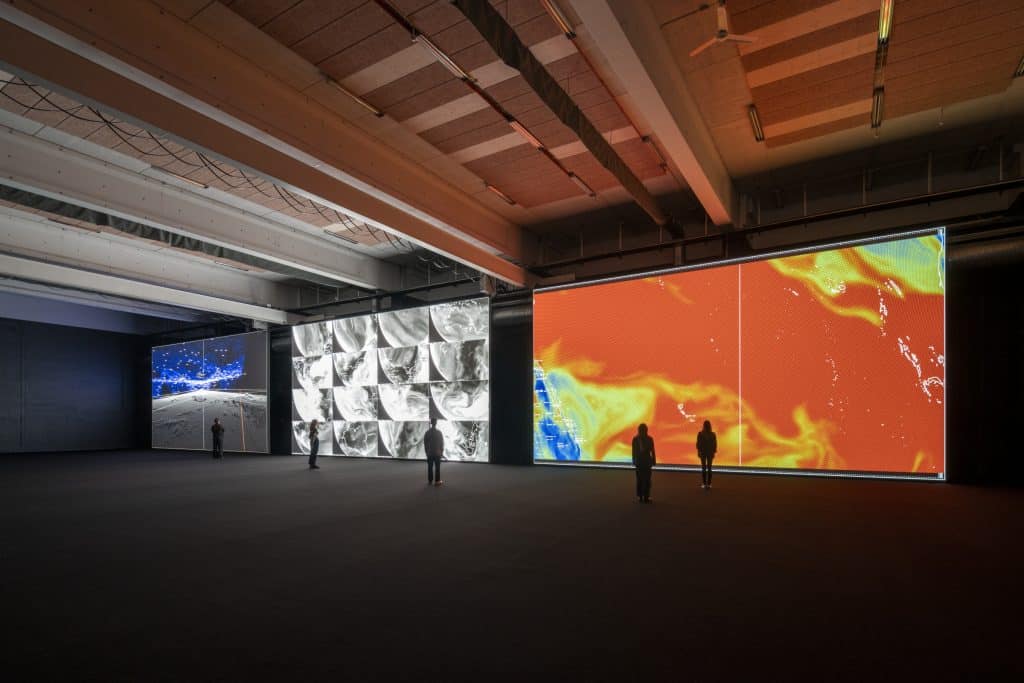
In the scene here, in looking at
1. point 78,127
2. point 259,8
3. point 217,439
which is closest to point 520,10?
point 259,8

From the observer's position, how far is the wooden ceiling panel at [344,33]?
5.36m

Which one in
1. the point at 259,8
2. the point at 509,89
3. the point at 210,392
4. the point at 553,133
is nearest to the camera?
the point at 259,8

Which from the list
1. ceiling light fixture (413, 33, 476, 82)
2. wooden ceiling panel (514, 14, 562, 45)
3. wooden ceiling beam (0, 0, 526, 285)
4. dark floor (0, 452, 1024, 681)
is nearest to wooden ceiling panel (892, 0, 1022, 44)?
wooden ceiling panel (514, 14, 562, 45)

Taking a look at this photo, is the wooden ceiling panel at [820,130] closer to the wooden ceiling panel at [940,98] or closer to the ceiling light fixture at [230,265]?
the wooden ceiling panel at [940,98]

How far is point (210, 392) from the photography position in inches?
754

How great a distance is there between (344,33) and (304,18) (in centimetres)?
41

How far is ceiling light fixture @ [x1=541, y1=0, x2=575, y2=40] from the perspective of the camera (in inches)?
195

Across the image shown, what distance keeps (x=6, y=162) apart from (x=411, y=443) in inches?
389

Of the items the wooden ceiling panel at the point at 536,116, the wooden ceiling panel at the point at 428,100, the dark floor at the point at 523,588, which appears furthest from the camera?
the wooden ceiling panel at the point at 536,116

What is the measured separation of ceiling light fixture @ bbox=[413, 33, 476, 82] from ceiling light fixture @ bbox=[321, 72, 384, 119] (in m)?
1.42

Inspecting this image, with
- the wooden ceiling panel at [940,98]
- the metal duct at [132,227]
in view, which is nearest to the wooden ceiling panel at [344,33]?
the metal duct at [132,227]

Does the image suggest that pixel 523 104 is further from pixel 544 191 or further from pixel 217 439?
pixel 217 439

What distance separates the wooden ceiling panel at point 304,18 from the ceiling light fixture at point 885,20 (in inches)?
203

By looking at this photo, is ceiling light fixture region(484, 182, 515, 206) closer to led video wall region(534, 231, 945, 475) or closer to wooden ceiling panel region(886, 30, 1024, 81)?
led video wall region(534, 231, 945, 475)
